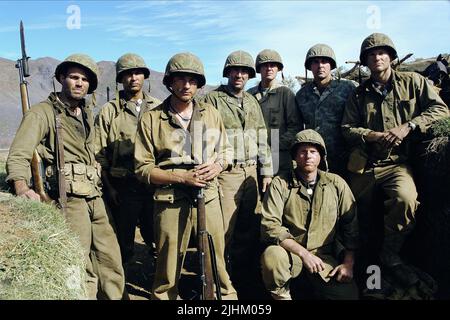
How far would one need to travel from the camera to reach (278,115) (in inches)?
280

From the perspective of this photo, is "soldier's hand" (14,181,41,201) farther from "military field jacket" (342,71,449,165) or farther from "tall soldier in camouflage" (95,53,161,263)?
"military field jacket" (342,71,449,165)

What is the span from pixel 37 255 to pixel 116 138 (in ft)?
8.27

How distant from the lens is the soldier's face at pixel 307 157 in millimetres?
5617

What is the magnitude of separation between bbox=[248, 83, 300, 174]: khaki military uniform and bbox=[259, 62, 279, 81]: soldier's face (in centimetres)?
24

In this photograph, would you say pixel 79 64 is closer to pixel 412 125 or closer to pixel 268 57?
pixel 268 57

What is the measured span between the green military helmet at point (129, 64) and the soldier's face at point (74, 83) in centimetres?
130

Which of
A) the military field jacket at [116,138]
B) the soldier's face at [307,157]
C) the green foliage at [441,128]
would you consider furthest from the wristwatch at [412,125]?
the military field jacket at [116,138]

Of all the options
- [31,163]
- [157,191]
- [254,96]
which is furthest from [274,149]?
[31,163]

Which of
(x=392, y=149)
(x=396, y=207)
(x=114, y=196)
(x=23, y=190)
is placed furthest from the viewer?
(x=114, y=196)

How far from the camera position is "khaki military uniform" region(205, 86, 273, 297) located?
634cm

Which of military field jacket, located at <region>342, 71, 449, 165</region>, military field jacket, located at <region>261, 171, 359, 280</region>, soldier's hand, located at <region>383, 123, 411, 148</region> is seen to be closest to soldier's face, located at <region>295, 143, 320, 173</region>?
military field jacket, located at <region>261, 171, 359, 280</region>

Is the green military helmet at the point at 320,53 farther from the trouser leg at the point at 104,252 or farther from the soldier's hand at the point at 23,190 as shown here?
the soldier's hand at the point at 23,190

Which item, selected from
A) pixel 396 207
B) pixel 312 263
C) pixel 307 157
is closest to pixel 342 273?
pixel 312 263

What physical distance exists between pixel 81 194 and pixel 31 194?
2.20ft
